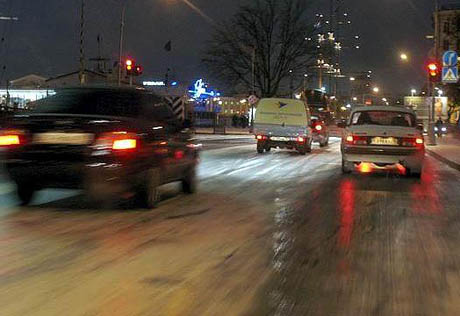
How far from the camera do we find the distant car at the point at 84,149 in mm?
8828

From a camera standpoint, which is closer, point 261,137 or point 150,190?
point 150,190

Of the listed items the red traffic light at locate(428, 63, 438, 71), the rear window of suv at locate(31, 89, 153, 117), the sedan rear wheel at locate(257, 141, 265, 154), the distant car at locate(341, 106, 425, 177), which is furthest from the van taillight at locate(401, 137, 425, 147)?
the red traffic light at locate(428, 63, 438, 71)

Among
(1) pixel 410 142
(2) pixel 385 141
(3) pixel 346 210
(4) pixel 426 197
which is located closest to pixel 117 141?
(3) pixel 346 210

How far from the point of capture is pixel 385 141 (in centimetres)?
1521

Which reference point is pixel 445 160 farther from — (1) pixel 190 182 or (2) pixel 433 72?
(1) pixel 190 182

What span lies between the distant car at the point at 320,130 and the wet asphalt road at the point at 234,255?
63.2ft

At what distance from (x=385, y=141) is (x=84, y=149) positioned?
8507 millimetres

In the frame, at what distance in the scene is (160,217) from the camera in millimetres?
9406

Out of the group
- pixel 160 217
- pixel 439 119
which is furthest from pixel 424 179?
pixel 439 119

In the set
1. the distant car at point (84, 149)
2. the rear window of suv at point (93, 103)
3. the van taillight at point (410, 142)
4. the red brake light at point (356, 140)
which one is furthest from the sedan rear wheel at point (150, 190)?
the van taillight at point (410, 142)

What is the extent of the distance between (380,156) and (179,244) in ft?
28.6

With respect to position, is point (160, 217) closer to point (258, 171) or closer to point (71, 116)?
point (71, 116)

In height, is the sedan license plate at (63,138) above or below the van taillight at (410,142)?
above

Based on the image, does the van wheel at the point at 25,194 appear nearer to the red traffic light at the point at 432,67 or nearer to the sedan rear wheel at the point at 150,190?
the sedan rear wheel at the point at 150,190
